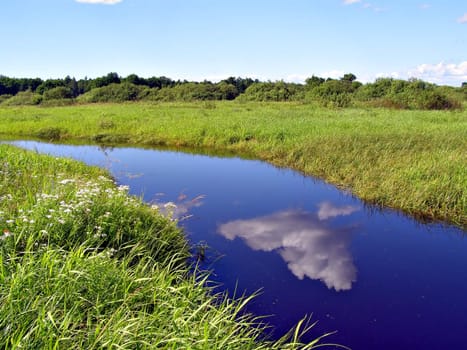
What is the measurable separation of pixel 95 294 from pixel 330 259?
3760mm

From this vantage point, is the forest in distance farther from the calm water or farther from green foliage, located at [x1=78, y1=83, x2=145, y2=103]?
the calm water

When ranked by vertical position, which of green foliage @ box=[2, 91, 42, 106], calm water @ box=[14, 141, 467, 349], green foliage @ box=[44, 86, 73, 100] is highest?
green foliage @ box=[44, 86, 73, 100]

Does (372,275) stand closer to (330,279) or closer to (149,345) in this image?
(330,279)

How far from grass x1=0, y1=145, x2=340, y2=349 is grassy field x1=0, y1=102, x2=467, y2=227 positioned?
5.11 metres

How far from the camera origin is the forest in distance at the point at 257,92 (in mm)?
29516

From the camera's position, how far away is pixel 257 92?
42281mm

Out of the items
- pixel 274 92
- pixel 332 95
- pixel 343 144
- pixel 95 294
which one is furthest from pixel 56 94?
pixel 95 294

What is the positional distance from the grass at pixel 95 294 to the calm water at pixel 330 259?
645mm

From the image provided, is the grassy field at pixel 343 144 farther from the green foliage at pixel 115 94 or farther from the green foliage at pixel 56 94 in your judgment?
the green foliage at pixel 56 94

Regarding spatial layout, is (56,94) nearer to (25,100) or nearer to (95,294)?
(25,100)

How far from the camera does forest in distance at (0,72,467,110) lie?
96.8 ft

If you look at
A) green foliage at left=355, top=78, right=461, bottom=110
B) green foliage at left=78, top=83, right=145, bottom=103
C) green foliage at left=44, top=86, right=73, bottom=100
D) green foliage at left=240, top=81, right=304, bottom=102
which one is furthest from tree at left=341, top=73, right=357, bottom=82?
green foliage at left=44, top=86, right=73, bottom=100

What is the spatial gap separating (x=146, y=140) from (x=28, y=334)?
1461 cm

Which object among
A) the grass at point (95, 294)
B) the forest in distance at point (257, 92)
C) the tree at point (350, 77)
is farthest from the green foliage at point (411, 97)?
the grass at point (95, 294)
